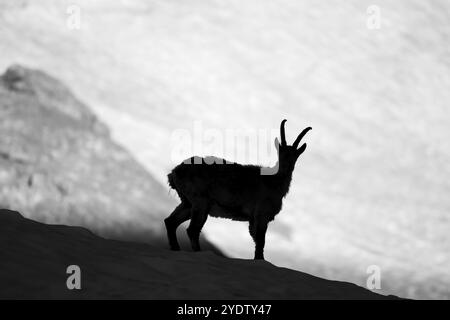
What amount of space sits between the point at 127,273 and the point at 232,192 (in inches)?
110

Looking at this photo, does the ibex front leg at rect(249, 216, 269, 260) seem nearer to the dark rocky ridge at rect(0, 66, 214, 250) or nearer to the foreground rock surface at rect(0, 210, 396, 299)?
the foreground rock surface at rect(0, 210, 396, 299)

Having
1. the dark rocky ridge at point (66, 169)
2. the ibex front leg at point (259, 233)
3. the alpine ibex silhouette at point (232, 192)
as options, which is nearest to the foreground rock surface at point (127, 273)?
the ibex front leg at point (259, 233)

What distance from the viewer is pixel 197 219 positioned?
1127cm

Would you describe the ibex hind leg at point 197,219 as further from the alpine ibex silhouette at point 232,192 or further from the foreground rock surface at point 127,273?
the foreground rock surface at point 127,273

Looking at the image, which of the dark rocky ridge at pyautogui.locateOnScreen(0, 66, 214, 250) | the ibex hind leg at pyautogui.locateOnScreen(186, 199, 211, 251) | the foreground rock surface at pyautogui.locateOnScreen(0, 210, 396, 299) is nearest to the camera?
the foreground rock surface at pyautogui.locateOnScreen(0, 210, 396, 299)

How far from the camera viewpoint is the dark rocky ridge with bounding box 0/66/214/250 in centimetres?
3516

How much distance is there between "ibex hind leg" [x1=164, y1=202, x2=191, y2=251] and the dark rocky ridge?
2268 cm

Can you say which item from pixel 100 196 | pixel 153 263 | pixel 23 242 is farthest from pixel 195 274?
pixel 100 196

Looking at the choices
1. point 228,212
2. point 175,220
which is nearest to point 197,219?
point 175,220

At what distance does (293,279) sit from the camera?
9617mm

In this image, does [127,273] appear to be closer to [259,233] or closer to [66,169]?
[259,233]

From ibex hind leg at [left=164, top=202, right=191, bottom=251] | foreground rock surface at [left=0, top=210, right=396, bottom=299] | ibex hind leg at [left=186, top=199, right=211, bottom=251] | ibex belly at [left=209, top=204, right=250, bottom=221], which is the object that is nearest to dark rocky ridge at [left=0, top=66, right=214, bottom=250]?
ibex hind leg at [left=164, top=202, right=191, bottom=251]

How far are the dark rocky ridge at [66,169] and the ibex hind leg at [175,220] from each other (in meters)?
22.7

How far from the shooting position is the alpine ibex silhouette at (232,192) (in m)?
11.3
